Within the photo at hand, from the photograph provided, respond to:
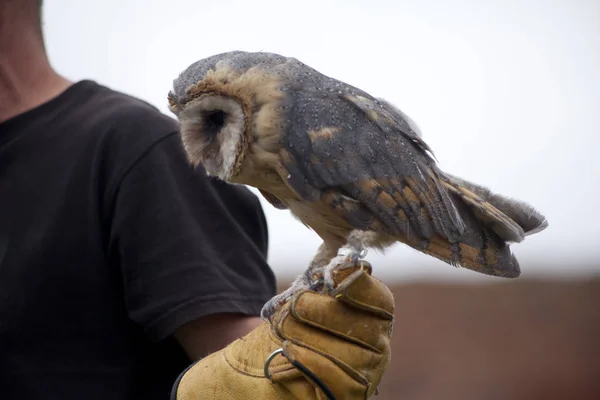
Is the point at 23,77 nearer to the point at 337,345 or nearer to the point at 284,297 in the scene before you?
the point at 284,297

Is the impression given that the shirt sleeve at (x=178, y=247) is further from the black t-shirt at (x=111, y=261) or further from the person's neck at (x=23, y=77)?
the person's neck at (x=23, y=77)

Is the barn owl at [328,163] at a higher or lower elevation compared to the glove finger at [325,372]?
higher

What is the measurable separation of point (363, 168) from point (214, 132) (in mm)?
451

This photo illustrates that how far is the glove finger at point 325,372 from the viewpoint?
2352 millimetres

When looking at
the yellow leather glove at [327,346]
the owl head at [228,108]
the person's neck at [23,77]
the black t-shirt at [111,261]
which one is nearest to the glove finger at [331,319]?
the yellow leather glove at [327,346]

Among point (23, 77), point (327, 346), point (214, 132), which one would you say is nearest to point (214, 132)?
point (214, 132)

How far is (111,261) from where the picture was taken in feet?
9.40

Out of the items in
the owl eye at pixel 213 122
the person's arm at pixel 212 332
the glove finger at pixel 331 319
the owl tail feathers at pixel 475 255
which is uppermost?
the owl eye at pixel 213 122

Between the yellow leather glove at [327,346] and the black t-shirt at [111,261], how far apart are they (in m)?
0.31

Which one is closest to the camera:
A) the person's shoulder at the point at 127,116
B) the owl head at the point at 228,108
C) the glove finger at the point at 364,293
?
the glove finger at the point at 364,293

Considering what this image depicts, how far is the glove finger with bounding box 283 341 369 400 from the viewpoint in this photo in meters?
2.35

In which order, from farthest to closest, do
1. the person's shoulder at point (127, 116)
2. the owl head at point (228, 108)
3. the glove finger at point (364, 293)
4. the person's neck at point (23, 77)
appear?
the person's neck at point (23, 77), the person's shoulder at point (127, 116), the owl head at point (228, 108), the glove finger at point (364, 293)

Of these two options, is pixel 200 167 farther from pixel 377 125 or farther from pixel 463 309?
pixel 463 309

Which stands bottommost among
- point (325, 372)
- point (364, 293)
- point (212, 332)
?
point (212, 332)
